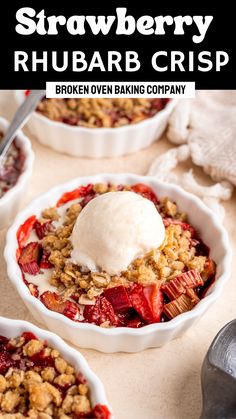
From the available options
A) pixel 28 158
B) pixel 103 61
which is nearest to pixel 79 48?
pixel 103 61

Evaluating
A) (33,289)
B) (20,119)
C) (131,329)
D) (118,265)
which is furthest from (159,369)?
(20,119)

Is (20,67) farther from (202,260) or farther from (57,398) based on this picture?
(57,398)

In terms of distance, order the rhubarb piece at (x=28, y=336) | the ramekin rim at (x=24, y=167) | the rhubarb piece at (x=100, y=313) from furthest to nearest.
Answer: the ramekin rim at (x=24, y=167), the rhubarb piece at (x=100, y=313), the rhubarb piece at (x=28, y=336)

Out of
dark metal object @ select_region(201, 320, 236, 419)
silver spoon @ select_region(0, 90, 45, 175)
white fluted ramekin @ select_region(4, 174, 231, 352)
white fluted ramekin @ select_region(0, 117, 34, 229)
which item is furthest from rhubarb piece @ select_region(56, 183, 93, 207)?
dark metal object @ select_region(201, 320, 236, 419)

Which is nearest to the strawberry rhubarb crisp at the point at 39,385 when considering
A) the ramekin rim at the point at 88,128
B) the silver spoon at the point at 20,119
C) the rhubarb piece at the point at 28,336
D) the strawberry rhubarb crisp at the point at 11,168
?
the rhubarb piece at the point at 28,336

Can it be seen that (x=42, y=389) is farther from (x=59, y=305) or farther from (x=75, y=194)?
(x=75, y=194)

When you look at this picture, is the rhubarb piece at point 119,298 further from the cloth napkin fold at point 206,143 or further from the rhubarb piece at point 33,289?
the cloth napkin fold at point 206,143
